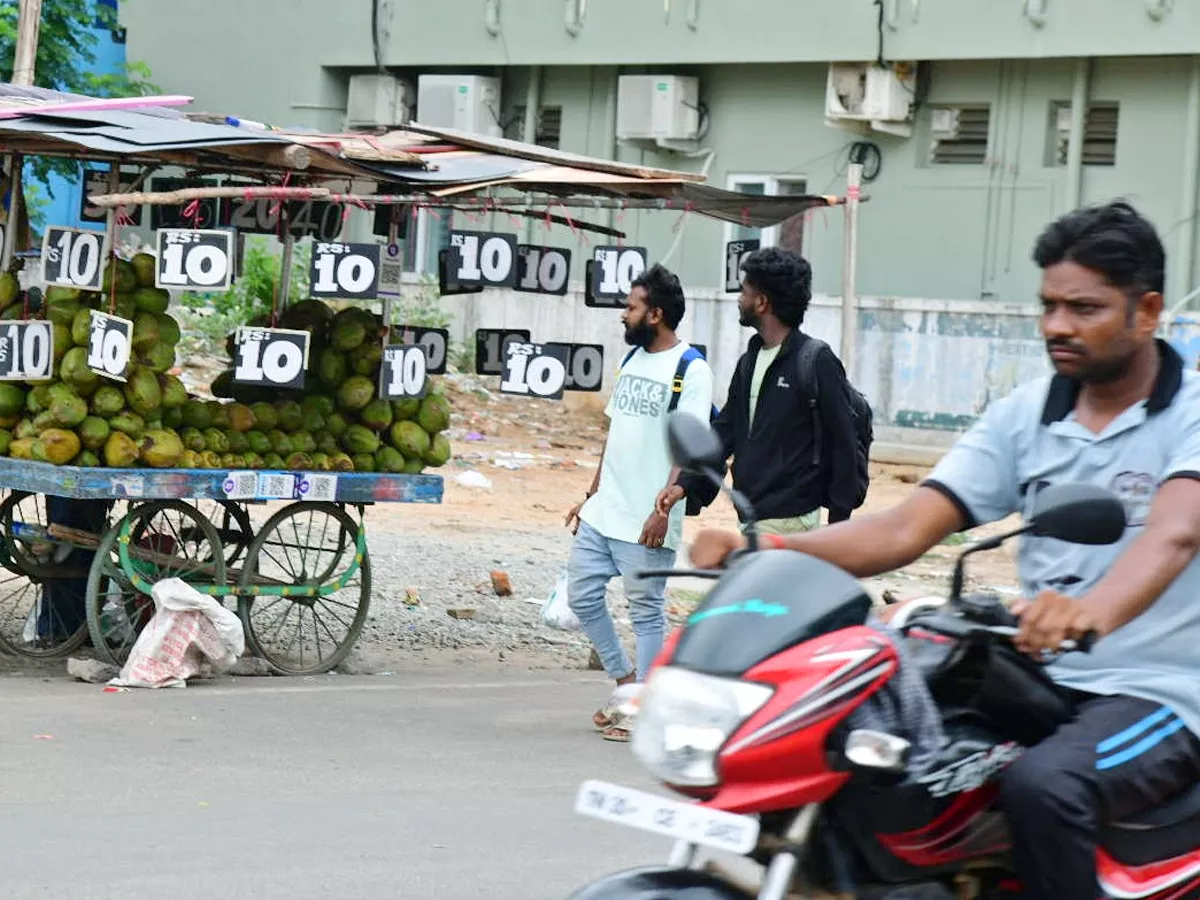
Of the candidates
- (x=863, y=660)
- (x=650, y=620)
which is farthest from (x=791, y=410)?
(x=863, y=660)

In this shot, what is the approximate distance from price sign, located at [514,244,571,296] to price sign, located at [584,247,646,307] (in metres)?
0.24

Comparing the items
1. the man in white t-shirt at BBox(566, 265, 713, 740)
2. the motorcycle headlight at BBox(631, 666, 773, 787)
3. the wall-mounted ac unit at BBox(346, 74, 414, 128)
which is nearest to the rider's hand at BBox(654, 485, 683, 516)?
the man in white t-shirt at BBox(566, 265, 713, 740)

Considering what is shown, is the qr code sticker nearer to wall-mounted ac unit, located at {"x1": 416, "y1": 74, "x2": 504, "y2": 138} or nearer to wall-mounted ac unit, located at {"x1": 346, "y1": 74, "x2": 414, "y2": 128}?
wall-mounted ac unit, located at {"x1": 416, "y1": 74, "x2": 504, "y2": 138}

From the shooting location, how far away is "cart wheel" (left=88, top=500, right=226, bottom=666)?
8578 mm

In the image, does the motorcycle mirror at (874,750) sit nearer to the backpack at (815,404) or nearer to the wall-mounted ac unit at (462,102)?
the backpack at (815,404)

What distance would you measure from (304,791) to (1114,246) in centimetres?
401

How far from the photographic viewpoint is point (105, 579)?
29.2ft

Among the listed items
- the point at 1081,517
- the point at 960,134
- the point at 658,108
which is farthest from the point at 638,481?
the point at 658,108

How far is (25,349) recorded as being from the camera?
27.3 feet

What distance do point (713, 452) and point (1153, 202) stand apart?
18106 mm

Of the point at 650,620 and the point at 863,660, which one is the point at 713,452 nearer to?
the point at 863,660

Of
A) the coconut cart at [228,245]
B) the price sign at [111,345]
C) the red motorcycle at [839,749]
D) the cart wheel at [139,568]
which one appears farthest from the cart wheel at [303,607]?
the red motorcycle at [839,749]

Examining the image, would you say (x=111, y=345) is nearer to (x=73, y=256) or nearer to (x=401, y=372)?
(x=73, y=256)

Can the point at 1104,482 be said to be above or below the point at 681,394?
above
